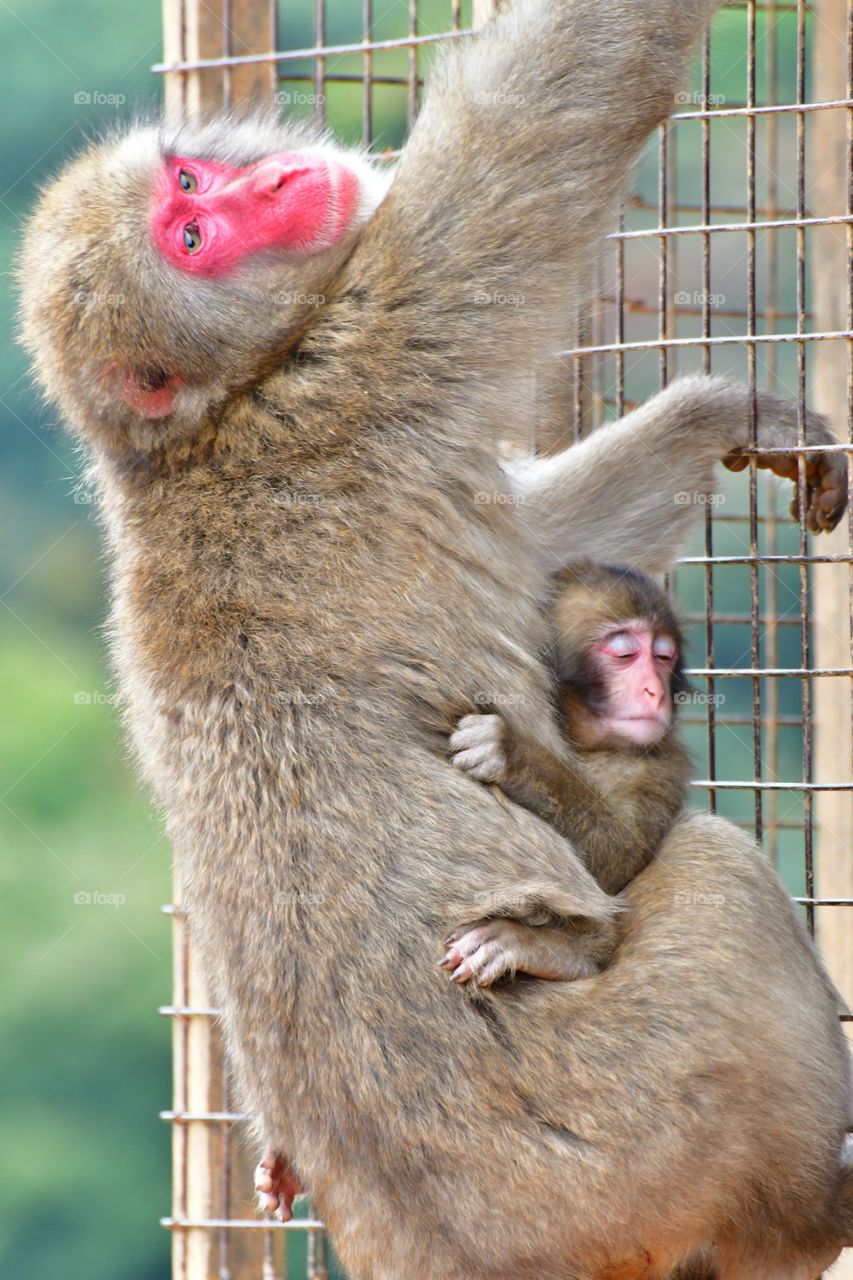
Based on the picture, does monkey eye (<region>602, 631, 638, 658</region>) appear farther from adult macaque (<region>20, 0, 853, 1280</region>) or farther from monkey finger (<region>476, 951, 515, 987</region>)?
monkey finger (<region>476, 951, 515, 987</region>)

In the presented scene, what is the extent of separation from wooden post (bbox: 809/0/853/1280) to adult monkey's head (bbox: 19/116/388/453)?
222 centimetres

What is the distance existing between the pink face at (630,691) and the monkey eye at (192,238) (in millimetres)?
1326

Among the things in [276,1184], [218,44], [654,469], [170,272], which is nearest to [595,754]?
[654,469]

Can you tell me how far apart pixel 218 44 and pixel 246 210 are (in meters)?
1.58

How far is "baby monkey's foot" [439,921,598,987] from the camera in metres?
3.45

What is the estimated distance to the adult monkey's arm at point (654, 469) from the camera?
4.63 metres

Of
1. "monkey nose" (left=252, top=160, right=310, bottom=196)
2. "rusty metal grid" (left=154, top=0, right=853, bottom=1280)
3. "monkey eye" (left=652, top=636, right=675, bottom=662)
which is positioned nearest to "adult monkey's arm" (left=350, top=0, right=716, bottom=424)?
"rusty metal grid" (left=154, top=0, right=853, bottom=1280)

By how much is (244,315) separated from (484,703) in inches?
41.0

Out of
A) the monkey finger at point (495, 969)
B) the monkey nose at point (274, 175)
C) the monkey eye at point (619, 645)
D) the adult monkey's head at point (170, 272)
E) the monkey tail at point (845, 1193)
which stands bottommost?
the monkey tail at point (845, 1193)

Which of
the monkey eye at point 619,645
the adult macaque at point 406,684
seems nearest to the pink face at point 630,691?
the monkey eye at point 619,645

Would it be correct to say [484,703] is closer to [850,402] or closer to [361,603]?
[361,603]

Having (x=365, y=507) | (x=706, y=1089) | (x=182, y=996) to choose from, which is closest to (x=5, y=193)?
(x=182, y=996)

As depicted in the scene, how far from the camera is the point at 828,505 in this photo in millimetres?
4504

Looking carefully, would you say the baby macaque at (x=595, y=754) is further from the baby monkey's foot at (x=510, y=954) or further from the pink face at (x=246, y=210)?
the pink face at (x=246, y=210)
